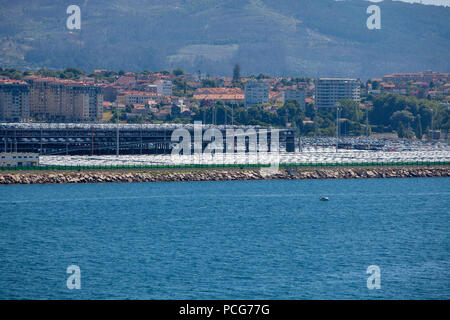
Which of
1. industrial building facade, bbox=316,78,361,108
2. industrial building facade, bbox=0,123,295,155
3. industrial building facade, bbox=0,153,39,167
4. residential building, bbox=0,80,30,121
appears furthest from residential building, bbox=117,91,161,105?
industrial building facade, bbox=0,153,39,167

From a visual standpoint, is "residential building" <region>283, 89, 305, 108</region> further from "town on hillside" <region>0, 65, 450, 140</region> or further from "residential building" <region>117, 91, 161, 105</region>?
"residential building" <region>117, 91, 161, 105</region>

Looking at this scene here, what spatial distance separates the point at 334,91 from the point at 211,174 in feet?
378

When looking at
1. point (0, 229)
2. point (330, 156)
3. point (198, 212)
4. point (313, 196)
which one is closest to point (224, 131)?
point (330, 156)

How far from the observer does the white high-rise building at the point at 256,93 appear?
17725cm

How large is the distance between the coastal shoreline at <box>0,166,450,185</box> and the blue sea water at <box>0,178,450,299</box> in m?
1.09

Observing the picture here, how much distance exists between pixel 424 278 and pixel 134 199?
26579 millimetres

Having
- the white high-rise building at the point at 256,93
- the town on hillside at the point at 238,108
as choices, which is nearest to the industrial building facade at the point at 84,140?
the town on hillside at the point at 238,108

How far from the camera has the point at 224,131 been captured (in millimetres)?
86000

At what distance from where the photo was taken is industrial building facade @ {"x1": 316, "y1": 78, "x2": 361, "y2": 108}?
169125mm

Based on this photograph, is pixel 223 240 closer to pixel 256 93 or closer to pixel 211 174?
pixel 211 174

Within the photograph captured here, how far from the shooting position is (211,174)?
62.2 meters

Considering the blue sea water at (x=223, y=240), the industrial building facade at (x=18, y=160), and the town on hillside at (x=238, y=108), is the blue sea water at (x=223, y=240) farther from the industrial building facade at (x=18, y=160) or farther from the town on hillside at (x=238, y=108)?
the town on hillside at (x=238, y=108)

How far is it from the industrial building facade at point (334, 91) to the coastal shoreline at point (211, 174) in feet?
324

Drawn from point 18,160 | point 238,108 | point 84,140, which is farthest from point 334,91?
point 18,160
